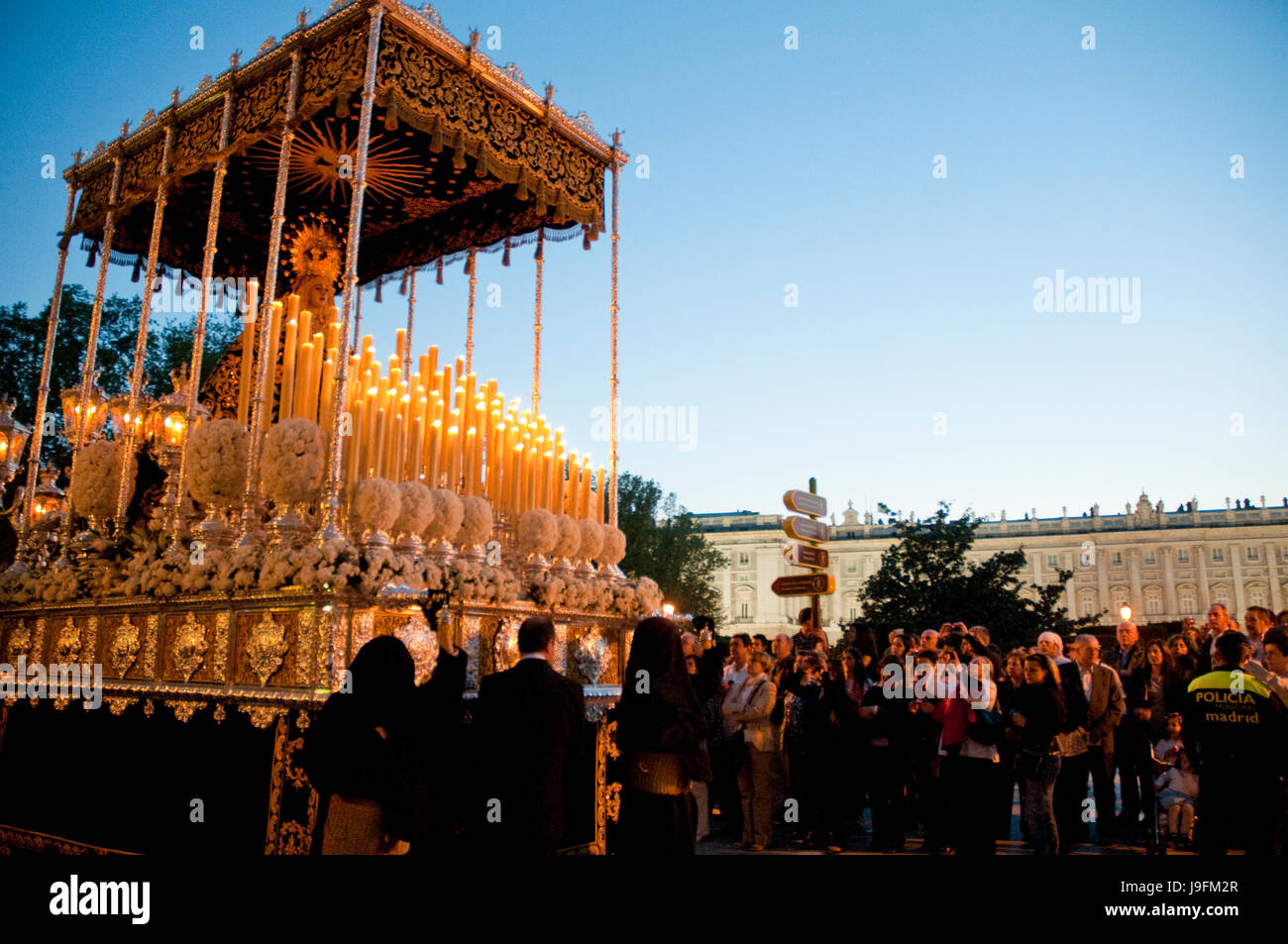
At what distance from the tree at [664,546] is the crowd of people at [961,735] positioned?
83.2ft

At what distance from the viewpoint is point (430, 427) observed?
6.75 m

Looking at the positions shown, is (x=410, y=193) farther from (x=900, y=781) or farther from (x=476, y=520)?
(x=900, y=781)

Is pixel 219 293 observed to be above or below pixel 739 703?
above

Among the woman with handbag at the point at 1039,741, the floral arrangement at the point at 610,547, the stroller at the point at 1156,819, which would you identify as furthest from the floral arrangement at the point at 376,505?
the stroller at the point at 1156,819

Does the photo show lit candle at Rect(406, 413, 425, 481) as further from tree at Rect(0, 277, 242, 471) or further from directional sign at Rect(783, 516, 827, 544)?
tree at Rect(0, 277, 242, 471)

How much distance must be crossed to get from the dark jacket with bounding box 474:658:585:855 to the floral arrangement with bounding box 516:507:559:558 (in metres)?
2.79

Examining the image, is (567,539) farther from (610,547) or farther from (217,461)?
(217,461)

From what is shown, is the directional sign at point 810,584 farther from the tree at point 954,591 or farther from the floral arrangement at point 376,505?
the tree at point 954,591

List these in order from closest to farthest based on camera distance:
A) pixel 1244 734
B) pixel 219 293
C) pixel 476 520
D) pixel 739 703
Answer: pixel 1244 734 → pixel 476 520 → pixel 739 703 → pixel 219 293

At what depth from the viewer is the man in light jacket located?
8.39 metres

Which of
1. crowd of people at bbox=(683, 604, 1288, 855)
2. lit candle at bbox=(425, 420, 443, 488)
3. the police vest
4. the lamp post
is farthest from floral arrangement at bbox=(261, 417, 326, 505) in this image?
the police vest

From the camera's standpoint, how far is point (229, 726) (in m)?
5.38
